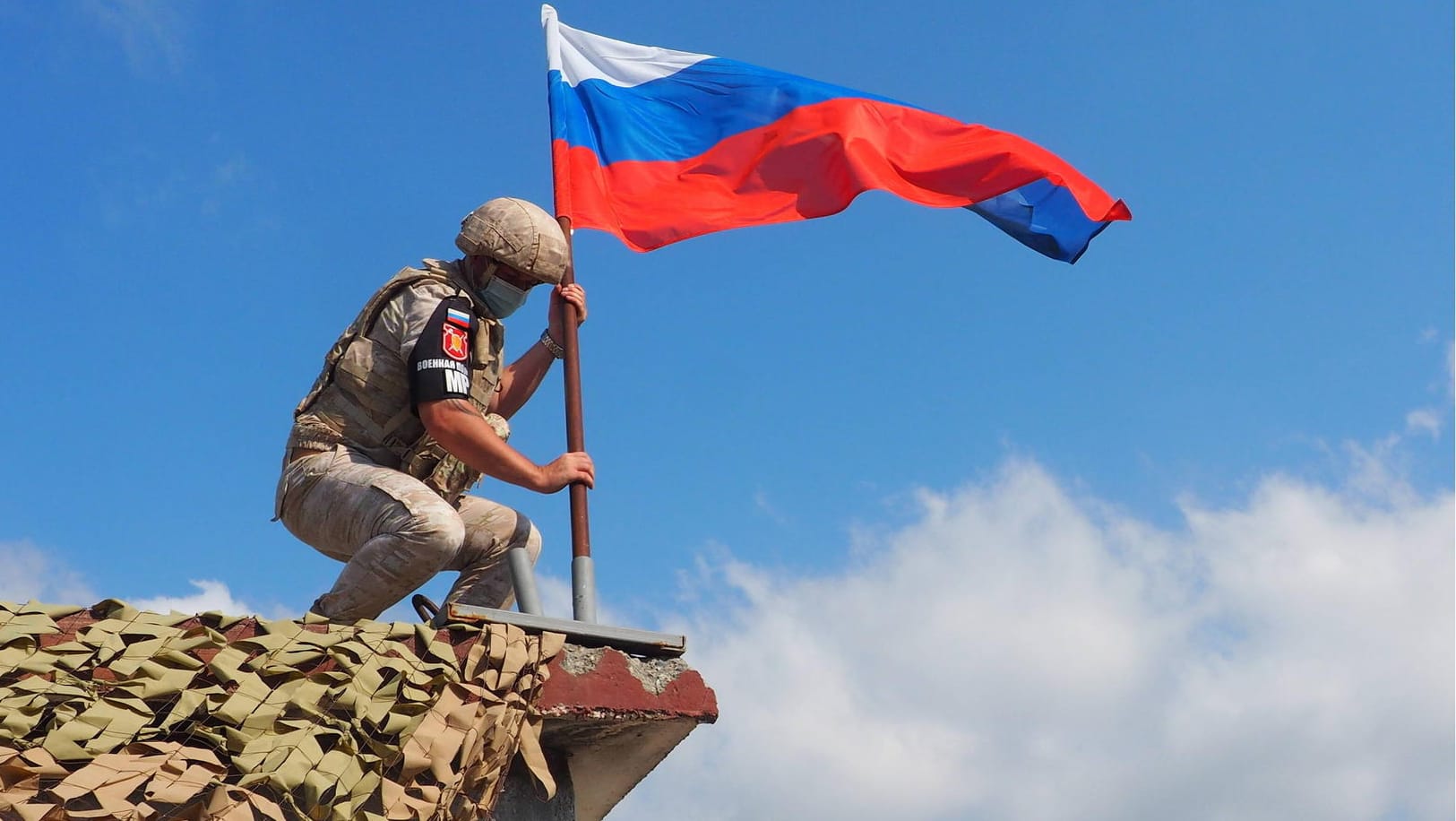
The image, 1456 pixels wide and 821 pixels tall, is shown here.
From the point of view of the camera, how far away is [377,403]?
5125 millimetres

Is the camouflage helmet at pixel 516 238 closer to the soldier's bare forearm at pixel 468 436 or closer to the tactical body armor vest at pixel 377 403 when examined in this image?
the tactical body armor vest at pixel 377 403

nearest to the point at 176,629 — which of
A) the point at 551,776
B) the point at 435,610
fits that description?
the point at 435,610

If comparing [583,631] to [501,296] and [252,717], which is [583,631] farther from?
[501,296]

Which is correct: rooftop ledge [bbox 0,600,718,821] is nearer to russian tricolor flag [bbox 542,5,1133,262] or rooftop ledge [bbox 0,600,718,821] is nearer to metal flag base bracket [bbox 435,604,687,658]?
metal flag base bracket [bbox 435,604,687,658]

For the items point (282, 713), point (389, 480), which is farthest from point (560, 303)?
point (282, 713)

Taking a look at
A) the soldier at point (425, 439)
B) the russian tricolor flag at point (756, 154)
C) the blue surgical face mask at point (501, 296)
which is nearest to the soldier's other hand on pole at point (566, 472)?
the soldier at point (425, 439)

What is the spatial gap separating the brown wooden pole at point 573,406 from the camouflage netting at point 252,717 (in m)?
0.94

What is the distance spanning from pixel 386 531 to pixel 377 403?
0.52 metres

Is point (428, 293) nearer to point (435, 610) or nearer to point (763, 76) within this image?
point (435, 610)

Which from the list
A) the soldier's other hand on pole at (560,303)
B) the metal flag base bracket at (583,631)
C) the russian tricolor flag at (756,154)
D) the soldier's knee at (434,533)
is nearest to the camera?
the metal flag base bracket at (583,631)

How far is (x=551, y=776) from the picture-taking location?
15.2 ft

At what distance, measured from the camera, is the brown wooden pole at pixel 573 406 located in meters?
5.18

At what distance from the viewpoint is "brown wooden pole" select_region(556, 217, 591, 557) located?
518cm

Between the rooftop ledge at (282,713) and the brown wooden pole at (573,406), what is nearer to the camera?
the rooftop ledge at (282,713)
